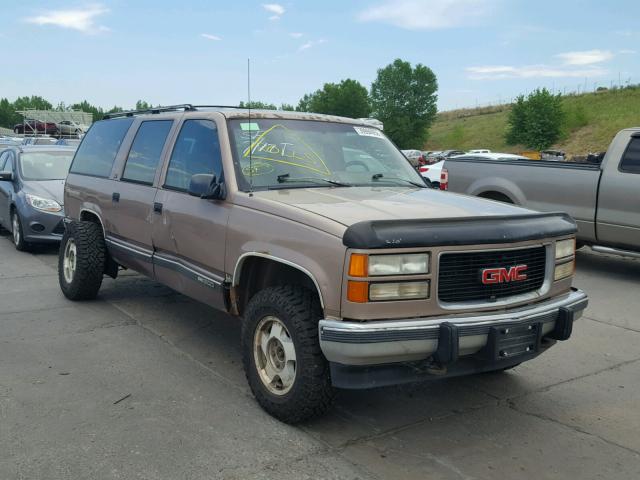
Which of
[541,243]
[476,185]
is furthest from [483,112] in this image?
[541,243]

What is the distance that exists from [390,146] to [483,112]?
96.7 meters

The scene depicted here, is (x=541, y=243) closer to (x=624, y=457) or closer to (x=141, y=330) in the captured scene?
(x=624, y=457)

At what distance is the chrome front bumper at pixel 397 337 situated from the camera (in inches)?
124

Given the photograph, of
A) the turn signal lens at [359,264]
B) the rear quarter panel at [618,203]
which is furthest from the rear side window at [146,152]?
the rear quarter panel at [618,203]

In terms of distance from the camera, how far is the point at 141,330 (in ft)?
18.1

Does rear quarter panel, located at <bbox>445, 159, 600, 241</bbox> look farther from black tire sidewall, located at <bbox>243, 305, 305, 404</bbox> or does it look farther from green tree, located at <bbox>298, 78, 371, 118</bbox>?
green tree, located at <bbox>298, 78, 371, 118</bbox>

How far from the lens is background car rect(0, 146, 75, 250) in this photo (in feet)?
30.2

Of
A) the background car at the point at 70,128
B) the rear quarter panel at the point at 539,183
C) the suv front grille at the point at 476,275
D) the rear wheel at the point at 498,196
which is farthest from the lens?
the background car at the point at 70,128

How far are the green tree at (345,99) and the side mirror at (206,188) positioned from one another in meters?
98.3

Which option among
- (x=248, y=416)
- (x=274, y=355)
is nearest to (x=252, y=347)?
(x=274, y=355)

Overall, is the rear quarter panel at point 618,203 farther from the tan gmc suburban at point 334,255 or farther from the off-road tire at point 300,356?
the off-road tire at point 300,356

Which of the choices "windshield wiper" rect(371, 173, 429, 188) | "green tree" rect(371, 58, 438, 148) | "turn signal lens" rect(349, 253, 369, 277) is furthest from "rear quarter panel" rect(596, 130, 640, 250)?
"green tree" rect(371, 58, 438, 148)

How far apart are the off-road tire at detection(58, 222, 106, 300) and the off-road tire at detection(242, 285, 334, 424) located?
9.28 feet

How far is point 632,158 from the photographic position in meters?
8.32
